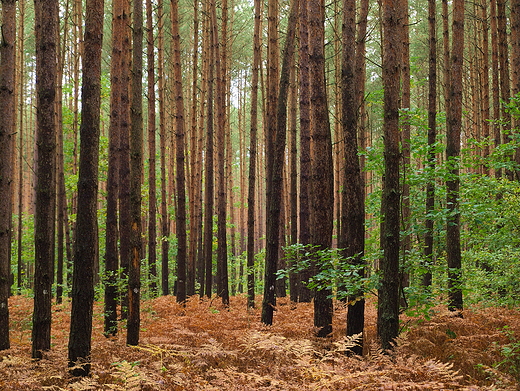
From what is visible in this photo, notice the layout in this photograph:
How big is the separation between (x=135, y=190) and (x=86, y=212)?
6.26ft

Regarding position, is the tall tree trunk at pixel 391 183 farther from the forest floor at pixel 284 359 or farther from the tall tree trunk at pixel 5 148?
the tall tree trunk at pixel 5 148

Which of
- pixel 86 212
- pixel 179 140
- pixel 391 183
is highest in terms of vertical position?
pixel 179 140

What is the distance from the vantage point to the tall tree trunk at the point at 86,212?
5.18 metres

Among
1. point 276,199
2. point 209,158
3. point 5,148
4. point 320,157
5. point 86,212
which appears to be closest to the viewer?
point 86,212

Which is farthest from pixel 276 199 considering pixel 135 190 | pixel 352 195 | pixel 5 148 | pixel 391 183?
pixel 5 148

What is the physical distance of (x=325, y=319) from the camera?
724 cm

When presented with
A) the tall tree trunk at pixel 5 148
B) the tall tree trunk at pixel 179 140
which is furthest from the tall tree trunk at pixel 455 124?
the tall tree trunk at pixel 5 148

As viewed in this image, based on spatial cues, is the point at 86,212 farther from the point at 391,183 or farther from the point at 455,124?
the point at 455,124

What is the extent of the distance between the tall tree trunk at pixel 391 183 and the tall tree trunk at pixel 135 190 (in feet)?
12.7

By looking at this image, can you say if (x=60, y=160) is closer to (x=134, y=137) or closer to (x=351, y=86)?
(x=134, y=137)

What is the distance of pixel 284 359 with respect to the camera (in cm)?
630

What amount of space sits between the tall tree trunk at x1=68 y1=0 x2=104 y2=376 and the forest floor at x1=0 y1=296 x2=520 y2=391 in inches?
17.5

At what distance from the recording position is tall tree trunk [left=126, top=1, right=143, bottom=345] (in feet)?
23.1

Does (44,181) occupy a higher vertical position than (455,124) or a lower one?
lower
